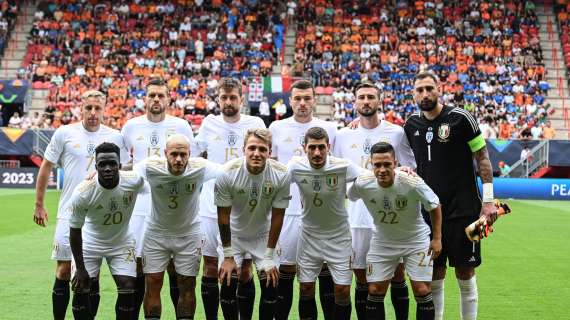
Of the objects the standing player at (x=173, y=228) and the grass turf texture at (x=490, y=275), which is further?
the grass turf texture at (x=490, y=275)

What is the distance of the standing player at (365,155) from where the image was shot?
7512 millimetres

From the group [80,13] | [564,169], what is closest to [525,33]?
[564,169]

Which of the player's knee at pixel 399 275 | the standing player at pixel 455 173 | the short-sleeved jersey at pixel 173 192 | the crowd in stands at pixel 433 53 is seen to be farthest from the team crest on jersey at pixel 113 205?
the crowd in stands at pixel 433 53

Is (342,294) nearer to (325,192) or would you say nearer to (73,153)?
(325,192)

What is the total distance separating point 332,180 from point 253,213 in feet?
2.74

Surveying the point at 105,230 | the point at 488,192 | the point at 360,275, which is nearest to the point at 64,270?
the point at 105,230

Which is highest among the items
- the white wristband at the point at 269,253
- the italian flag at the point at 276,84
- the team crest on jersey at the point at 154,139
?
the italian flag at the point at 276,84

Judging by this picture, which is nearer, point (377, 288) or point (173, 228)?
point (377, 288)

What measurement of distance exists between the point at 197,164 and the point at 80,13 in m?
36.0

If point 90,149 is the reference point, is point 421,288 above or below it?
below

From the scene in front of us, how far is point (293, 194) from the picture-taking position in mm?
7977

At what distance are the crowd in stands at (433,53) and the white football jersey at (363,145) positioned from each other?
2225cm

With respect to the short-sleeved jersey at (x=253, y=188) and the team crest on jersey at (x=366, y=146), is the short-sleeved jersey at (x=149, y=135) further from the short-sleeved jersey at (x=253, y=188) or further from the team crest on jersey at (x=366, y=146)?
the team crest on jersey at (x=366, y=146)

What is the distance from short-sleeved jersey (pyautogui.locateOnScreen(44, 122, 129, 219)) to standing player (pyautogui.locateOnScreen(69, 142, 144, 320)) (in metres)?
0.74
